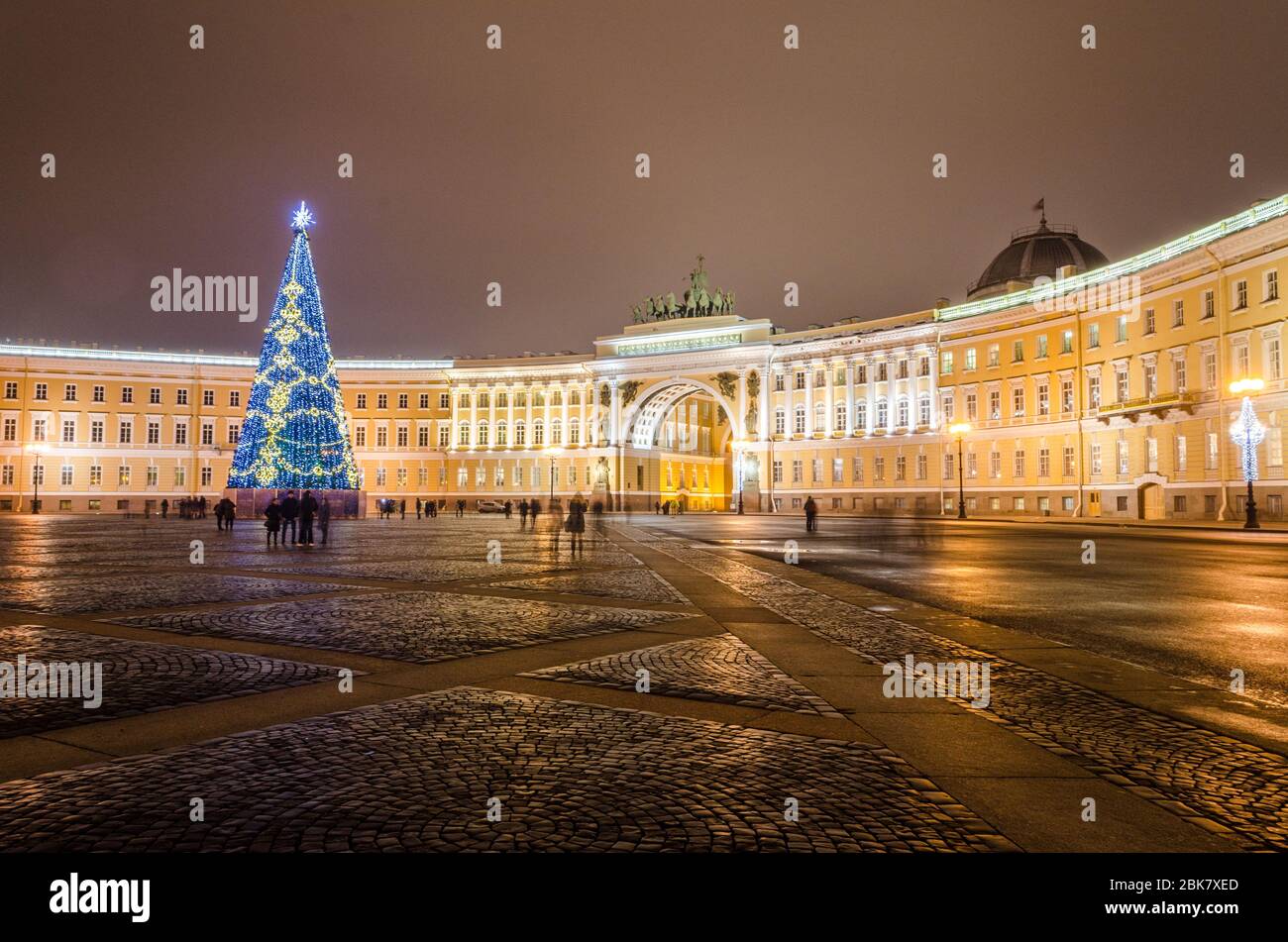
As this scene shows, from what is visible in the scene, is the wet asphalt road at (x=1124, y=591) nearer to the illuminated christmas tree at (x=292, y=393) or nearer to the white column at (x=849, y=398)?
the illuminated christmas tree at (x=292, y=393)

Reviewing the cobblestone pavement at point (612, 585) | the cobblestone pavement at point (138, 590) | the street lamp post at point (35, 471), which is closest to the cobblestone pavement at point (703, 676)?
the cobblestone pavement at point (612, 585)

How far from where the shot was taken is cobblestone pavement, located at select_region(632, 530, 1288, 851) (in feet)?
13.0

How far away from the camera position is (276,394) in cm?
4253

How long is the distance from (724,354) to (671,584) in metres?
72.0

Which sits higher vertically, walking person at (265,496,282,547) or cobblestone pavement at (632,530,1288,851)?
walking person at (265,496,282,547)

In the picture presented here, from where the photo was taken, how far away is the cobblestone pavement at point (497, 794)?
358 centimetres

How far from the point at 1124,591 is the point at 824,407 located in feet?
218

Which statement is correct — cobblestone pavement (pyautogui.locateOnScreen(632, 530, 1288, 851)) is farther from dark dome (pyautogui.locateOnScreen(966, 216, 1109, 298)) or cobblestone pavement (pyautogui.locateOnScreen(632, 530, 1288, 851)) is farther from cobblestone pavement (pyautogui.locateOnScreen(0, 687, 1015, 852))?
dark dome (pyautogui.locateOnScreen(966, 216, 1109, 298))

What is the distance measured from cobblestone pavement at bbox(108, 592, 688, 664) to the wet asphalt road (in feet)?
15.5

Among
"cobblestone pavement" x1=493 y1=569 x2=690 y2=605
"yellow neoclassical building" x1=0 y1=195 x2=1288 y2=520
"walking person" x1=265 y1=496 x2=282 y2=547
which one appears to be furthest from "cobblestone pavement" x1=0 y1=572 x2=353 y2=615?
"yellow neoclassical building" x1=0 y1=195 x2=1288 y2=520

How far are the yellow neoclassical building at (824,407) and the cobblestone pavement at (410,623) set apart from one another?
136 feet

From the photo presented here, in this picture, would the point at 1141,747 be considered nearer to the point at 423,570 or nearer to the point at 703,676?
the point at 703,676
